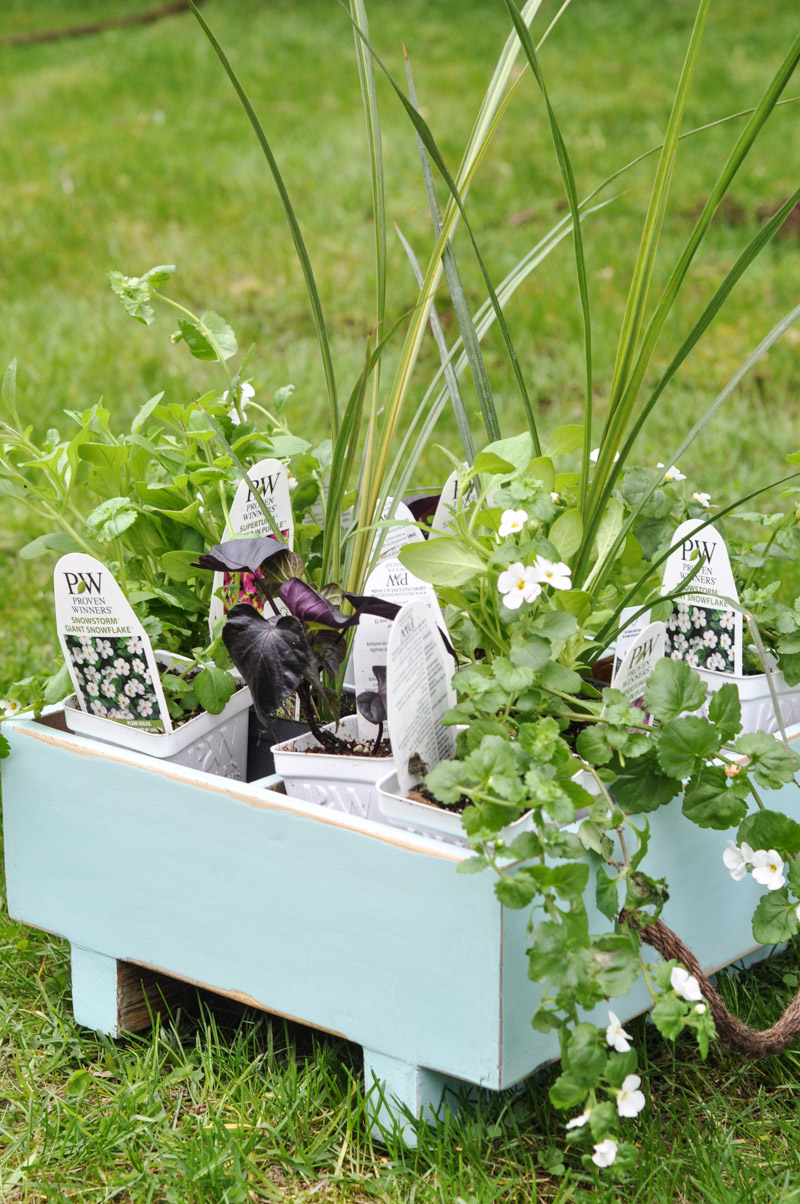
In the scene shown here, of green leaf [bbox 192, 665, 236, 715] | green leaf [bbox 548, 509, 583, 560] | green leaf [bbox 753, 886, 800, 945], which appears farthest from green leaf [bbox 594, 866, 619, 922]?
green leaf [bbox 192, 665, 236, 715]

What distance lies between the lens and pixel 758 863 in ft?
3.14

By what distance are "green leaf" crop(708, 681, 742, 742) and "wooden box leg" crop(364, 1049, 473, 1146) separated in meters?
0.34

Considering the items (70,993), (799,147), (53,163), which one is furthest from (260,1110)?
(53,163)

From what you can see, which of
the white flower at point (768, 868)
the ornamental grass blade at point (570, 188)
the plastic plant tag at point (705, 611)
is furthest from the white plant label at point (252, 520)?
the white flower at point (768, 868)

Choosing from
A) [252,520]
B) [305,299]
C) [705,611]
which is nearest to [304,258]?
[252,520]

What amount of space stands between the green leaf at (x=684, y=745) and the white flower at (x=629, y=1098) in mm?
222

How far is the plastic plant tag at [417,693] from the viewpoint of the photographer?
0.91 m

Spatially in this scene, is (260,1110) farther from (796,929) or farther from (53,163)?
(53,163)

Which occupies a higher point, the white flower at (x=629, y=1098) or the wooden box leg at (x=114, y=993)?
the white flower at (x=629, y=1098)

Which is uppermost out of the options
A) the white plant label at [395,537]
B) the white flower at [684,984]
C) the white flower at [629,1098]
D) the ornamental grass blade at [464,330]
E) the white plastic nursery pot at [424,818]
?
the ornamental grass blade at [464,330]

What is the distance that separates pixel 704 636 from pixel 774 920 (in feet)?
0.95

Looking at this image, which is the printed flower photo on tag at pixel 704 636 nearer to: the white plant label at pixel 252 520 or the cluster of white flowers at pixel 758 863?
the cluster of white flowers at pixel 758 863

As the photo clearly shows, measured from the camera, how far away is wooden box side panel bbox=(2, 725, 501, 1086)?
0.89 metres

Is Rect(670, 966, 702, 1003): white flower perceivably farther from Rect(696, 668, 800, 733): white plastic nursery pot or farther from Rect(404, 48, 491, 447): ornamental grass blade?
Rect(404, 48, 491, 447): ornamental grass blade
